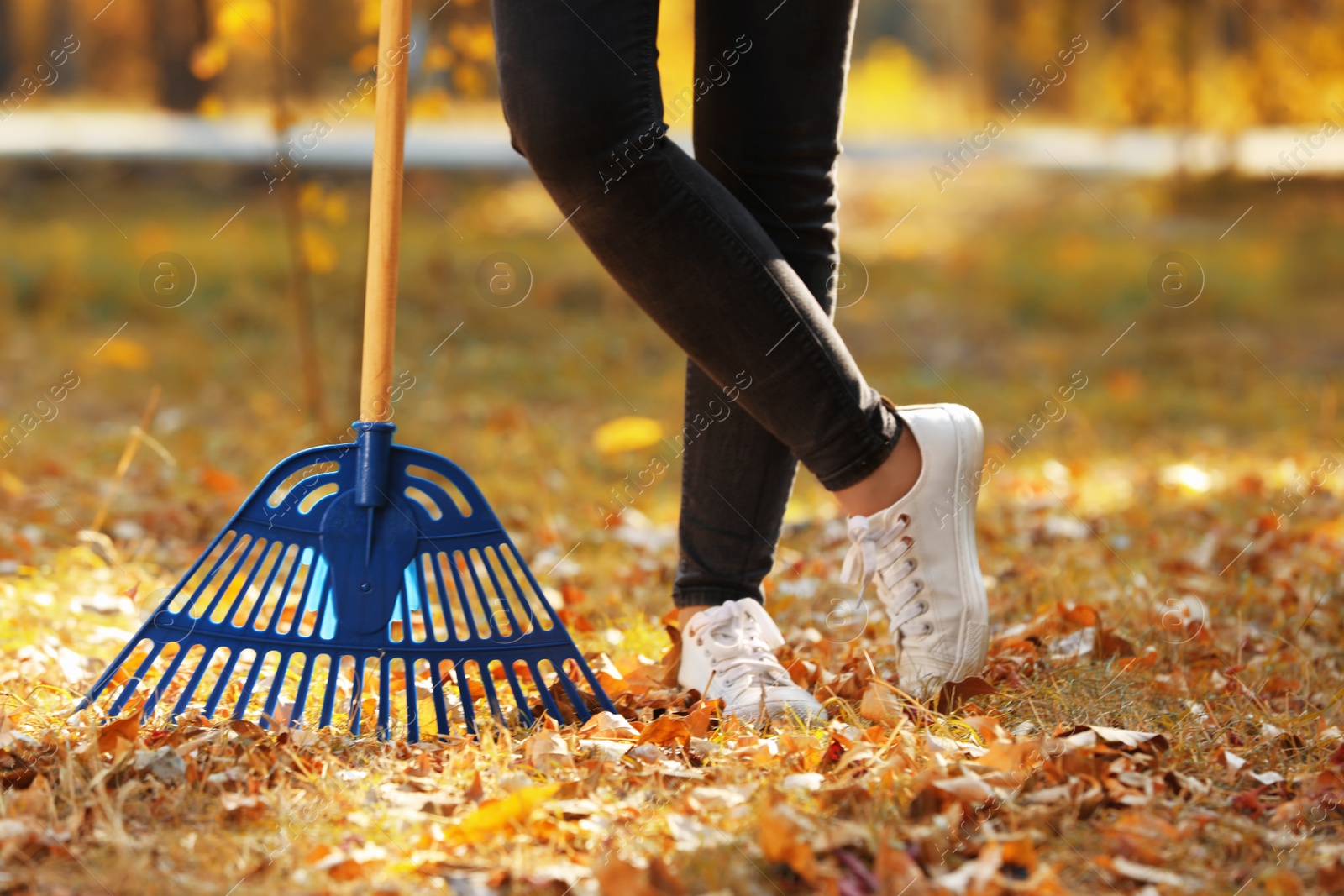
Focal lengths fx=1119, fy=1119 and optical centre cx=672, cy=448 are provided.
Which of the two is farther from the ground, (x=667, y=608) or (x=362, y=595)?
(x=667, y=608)

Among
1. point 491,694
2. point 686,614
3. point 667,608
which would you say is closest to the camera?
point 491,694

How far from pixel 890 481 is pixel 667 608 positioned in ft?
2.56

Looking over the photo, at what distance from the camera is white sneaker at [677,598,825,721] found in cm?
143

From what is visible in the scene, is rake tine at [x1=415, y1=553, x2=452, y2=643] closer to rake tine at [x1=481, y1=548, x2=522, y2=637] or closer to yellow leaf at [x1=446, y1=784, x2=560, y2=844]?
rake tine at [x1=481, y1=548, x2=522, y2=637]

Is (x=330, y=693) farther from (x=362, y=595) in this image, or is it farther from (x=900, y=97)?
(x=900, y=97)

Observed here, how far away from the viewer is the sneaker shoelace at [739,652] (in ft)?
4.79

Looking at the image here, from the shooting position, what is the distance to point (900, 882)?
975 millimetres

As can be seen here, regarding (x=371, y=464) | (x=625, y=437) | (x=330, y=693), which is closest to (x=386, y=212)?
(x=371, y=464)

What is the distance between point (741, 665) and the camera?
4.81 feet

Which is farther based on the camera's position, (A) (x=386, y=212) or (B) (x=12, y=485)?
(B) (x=12, y=485)

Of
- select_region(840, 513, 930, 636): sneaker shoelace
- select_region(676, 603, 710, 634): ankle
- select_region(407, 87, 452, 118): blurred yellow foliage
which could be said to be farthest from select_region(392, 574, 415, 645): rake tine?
select_region(407, 87, 452, 118): blurred yellow foliage

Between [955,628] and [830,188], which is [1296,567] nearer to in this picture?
[955,628]

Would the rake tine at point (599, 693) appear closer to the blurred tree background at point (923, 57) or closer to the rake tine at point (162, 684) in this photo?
the rake tine at point (162, 684)

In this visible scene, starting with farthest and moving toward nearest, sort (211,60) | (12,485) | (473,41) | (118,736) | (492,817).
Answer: (211,60) < (473,41) < (12,485) < (118,736) < (492,817)
